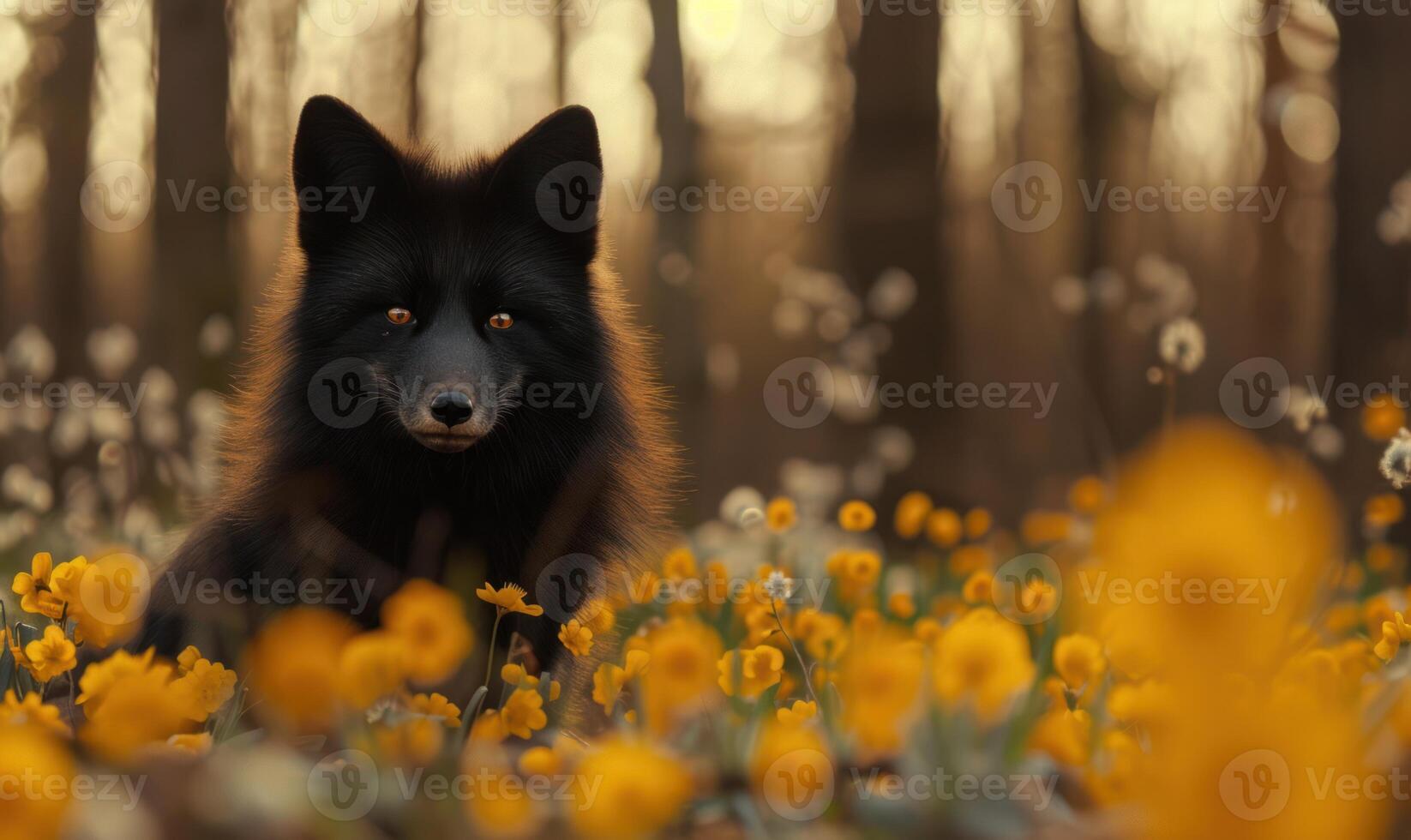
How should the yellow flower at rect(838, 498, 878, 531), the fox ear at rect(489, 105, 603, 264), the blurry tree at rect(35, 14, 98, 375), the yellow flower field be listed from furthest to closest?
the blurry tree at rect(35, 14, 98, 375), the yellow flower at rect(838, 498, 878, 531), the fox ear at rect(489, 105, 603, 264), the yellow flower field

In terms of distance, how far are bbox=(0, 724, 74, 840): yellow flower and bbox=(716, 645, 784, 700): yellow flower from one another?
1.32 meters

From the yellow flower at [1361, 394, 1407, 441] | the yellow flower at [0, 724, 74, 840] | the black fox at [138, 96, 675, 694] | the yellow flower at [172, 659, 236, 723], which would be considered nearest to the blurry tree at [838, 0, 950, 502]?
the yellow flower at [1361, 394, 1407, 441]

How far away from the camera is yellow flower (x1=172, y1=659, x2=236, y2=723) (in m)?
1.94

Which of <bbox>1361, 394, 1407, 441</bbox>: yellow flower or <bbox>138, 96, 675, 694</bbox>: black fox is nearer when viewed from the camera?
<bbox>138, 96, 675, 694</bbox>: black fox

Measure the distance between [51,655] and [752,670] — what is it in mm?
1444

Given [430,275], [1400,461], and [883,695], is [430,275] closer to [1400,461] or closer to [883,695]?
[883,695]

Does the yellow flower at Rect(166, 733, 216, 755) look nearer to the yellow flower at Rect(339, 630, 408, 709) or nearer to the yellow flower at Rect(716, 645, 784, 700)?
the yellow flower at Rect(339, 630, 408, 709)

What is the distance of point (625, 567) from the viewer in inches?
127

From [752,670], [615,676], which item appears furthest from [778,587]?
[615,676]

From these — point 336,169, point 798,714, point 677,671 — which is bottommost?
point 798,714

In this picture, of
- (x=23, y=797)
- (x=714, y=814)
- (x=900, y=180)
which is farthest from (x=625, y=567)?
(x=900, y=180)

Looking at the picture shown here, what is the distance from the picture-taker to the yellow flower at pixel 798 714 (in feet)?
7.30

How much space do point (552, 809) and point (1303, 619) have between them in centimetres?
224

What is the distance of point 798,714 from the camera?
232 cm
